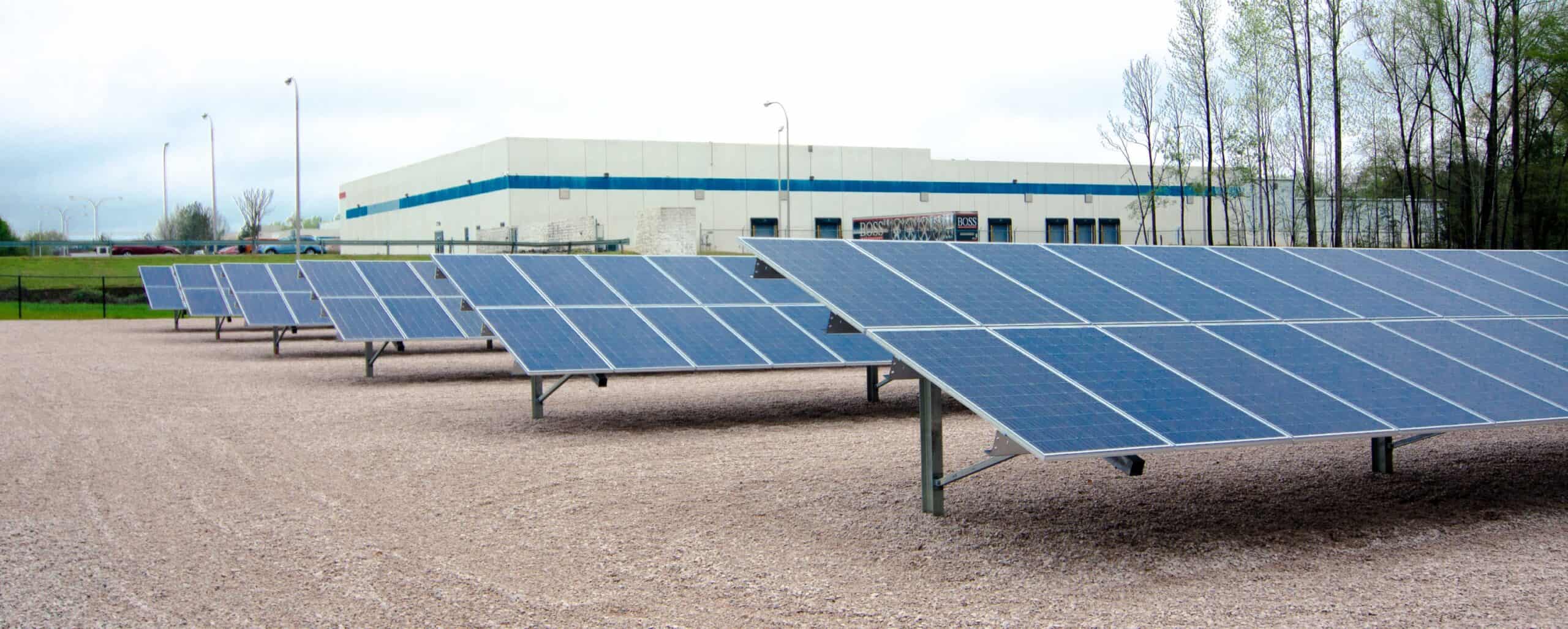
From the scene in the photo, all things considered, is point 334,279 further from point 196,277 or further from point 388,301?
point 196,277

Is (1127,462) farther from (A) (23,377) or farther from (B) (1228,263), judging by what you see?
(A) (23,377)

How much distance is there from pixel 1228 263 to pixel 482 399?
9808 millimetres

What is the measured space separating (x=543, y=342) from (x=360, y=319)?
→ 858 centimetres

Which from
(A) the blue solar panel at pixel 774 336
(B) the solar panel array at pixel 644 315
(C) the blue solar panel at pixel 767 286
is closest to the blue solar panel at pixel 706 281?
(B) the solar panel array at pixel 644 315

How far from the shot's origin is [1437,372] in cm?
840

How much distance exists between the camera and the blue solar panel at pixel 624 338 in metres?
13.1

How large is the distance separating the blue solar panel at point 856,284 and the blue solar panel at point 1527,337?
15.7ft

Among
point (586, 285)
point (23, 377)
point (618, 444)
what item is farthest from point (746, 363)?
point (23, 377)

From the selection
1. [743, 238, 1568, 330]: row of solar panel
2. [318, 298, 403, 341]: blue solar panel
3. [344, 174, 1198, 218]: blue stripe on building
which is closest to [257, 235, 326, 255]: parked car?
[344, 174, 1198, 218]: blue stripe on building

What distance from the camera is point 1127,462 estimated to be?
269 inches

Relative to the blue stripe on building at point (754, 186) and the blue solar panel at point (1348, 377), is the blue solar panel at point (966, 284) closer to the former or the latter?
the blue solar panel at point (1348, 377)

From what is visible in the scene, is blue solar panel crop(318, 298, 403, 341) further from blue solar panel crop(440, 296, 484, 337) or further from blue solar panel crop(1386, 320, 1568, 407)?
blue solar panel crop(1386, 320, 1568, 407)

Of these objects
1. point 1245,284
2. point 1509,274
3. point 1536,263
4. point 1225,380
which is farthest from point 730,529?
point 1536,263

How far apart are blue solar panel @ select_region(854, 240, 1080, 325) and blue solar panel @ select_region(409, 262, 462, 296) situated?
15039 mm
